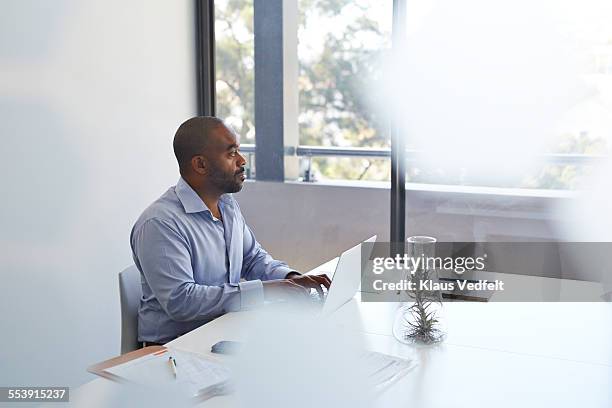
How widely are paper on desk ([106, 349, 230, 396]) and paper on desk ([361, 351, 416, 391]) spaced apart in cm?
33

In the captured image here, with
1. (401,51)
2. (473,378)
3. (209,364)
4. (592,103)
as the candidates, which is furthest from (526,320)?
(401,51)

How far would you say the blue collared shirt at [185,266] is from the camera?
1984mm

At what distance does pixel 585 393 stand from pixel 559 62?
1.95 meters

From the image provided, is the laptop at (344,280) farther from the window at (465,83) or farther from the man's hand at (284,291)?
the window at (465,83)

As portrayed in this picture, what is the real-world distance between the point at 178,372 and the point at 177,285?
528 millimetres

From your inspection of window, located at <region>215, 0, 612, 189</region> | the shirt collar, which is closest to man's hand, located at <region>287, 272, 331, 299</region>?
the shirt collar

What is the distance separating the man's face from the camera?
228cm

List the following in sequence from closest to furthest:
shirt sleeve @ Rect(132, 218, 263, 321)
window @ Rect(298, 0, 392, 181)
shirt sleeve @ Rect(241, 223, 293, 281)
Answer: shirt sleeve @ Rect(132, 218, 263, 321), shirt sleeve @ Rect(241, 223, 293, 281), window @ Rect(298, 0, 392, 181)

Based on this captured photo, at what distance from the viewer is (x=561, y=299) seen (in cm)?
226

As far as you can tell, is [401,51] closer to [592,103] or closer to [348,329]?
[592,103]

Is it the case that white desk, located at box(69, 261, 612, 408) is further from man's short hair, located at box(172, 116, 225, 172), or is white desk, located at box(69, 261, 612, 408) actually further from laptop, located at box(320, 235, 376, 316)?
man's short hair, located at box(172, 116, 225, 172)

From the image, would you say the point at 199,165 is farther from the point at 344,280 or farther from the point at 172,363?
the point at 172,363

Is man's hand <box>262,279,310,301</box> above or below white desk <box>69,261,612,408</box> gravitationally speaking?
above

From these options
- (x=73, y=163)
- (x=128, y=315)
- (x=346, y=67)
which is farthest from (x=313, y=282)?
(x=346, y=67)
